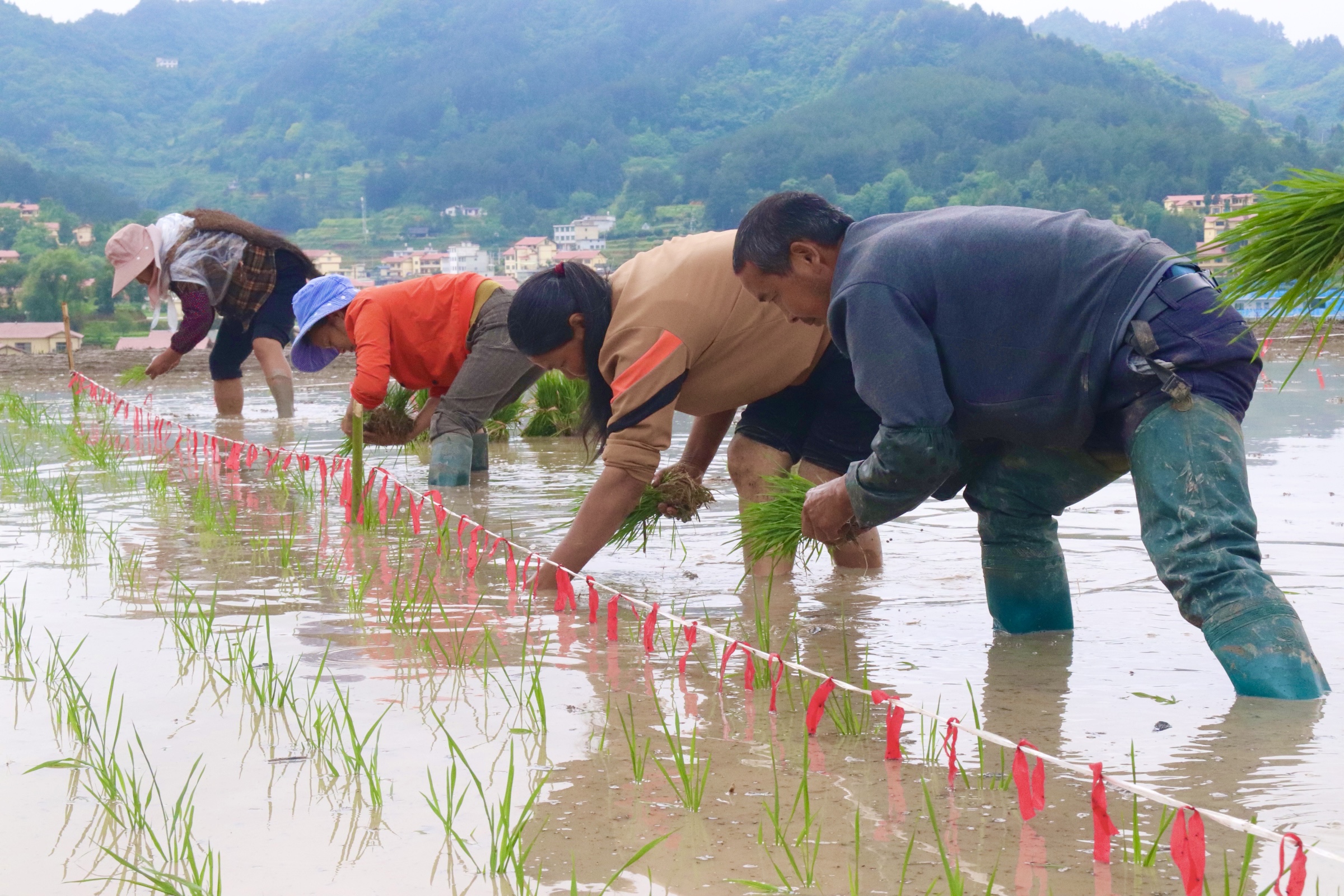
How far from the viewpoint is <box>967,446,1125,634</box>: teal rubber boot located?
3.05 meters

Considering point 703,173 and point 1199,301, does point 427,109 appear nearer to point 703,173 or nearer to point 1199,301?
point 703,173

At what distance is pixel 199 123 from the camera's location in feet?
412

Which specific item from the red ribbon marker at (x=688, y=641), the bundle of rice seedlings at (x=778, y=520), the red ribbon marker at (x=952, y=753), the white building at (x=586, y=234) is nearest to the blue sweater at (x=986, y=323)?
the red ribbon marker at (x=688, y=641)

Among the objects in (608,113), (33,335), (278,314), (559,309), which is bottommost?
(559,309)

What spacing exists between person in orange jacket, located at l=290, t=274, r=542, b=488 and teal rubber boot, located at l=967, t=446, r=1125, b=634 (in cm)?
302

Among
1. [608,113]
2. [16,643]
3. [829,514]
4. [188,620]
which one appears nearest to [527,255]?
[608,113]

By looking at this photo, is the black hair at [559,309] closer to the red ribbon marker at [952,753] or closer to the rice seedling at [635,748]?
the rice seedling at [635,748]

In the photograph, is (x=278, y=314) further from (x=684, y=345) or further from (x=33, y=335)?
(x=33, y=335)

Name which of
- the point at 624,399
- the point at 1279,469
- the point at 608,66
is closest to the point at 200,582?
the point at 624,399

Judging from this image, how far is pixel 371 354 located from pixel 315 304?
52 cm

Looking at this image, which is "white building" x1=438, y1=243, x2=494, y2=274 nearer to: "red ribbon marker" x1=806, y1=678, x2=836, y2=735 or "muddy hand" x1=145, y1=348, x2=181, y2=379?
"muddy hand" x1=145, y1=348, x2=181, y2=379

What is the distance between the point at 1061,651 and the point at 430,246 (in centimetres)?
9012

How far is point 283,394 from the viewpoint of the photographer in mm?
9961

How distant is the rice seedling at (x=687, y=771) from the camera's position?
214cm
